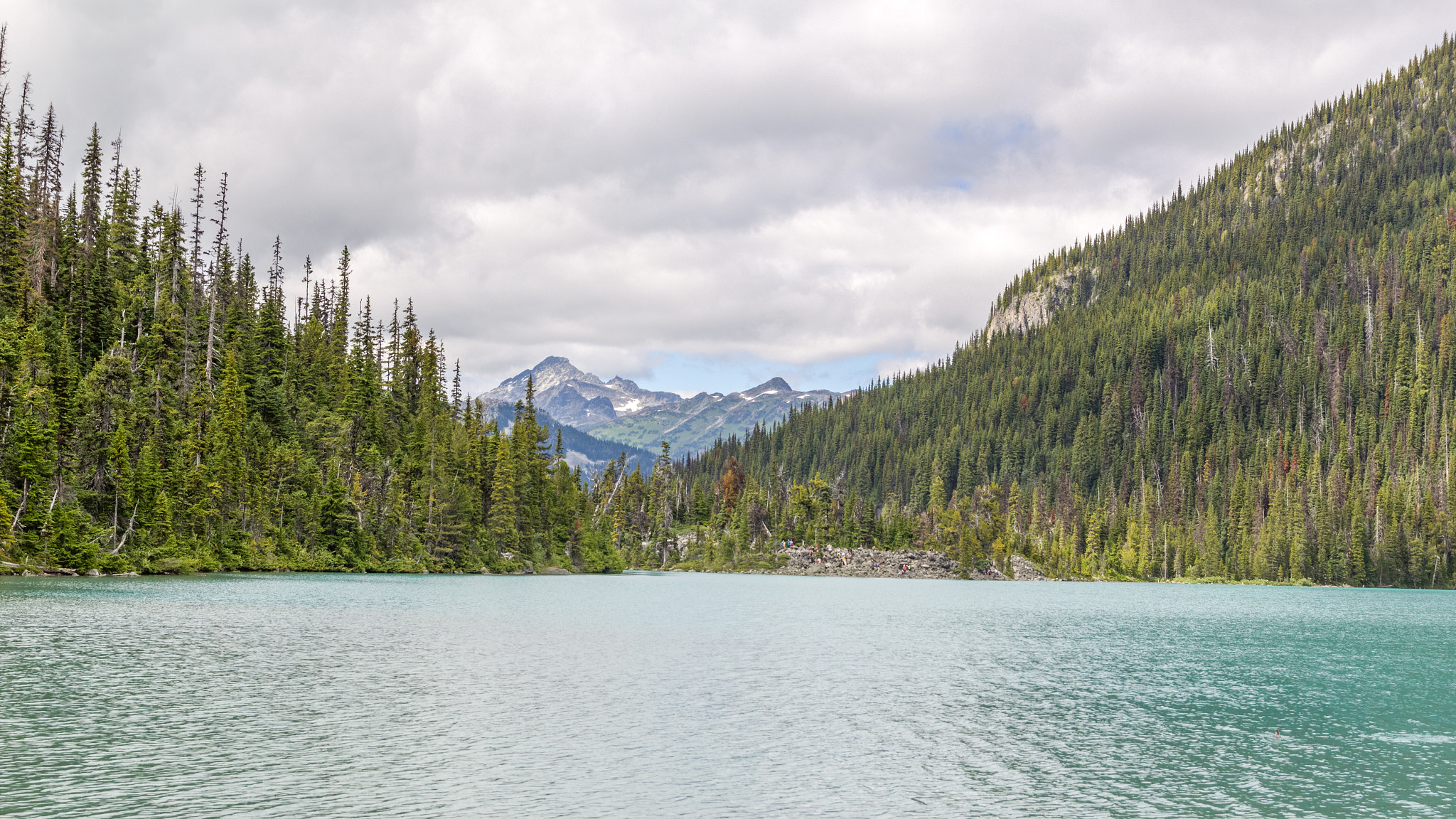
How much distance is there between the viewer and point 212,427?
376 ft

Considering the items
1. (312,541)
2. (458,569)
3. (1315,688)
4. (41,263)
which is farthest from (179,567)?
(1315,688)

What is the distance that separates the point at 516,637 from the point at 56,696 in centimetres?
2688

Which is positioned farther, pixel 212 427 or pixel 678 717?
pixel 212 427

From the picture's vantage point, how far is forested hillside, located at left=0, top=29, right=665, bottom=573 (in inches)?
3639

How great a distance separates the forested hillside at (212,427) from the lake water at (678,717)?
93.9 ft

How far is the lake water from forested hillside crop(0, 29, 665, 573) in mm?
28607

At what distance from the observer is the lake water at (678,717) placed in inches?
958

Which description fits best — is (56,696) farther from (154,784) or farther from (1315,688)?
(1315,688)

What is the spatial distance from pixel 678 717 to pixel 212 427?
10043 centimetres

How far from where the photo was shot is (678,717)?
34344mm

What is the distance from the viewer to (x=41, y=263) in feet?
366

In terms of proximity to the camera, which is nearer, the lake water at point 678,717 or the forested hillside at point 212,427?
the lake water at point 678,717

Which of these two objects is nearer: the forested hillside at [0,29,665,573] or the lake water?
the lake water

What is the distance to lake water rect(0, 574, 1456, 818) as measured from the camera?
958 inches
